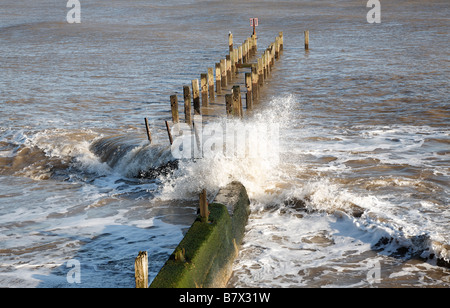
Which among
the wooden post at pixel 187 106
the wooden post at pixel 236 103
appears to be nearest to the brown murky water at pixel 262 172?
the wooden post at pixel 187 106

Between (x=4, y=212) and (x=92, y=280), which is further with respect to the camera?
(x=4, y=212)

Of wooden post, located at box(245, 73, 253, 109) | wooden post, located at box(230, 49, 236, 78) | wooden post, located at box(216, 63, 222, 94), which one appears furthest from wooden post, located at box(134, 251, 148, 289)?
wooden post, located at box(230, 49, 236, 78)

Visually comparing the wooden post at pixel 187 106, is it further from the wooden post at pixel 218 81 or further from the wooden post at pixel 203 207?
the wooden post at pixel 203 207

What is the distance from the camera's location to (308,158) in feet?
39.2

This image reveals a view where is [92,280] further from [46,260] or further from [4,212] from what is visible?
[4,212]

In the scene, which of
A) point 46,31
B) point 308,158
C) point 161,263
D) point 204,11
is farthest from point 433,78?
point 204,11

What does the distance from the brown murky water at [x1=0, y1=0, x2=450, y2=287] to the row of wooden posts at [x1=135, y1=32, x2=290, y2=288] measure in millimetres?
595

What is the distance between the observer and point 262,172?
34.9ft
